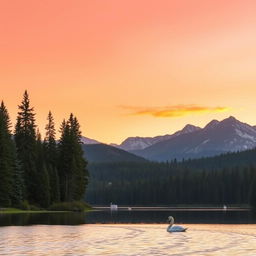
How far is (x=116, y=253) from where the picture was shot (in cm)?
3009

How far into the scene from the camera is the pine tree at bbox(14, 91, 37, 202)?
123 m

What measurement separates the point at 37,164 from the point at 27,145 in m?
4.94

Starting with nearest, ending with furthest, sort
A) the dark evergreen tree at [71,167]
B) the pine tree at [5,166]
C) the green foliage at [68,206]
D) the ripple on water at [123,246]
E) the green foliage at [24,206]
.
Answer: the ripple on water at [123,246]
the pine tree at [5,166]
the green foliage at [24,206]
the green foliage at [68,206]
the dark evergreen tree at [71,167]

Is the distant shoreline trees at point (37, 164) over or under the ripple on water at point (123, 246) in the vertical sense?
over

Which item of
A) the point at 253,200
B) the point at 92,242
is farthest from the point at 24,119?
the point at 92,242

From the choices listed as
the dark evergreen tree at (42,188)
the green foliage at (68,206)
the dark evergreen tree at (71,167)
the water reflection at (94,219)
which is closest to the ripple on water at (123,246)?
the water reflection at (94,219)

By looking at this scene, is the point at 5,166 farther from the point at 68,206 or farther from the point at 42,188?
the point at 68,206

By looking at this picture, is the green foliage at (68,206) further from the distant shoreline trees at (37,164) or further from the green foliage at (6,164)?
the green foliage at (6,164)

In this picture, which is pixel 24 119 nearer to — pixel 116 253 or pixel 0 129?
pixel 0 129

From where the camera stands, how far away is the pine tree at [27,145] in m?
123

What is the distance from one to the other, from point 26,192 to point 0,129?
16.1 meters

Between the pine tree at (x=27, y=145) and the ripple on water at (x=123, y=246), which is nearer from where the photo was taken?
the ripple on water at (x=123, y=246)

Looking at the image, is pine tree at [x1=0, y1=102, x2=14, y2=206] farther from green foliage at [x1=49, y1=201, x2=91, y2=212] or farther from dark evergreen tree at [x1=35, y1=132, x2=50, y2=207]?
green foliage at [x1=49, y1=201, x2=91, y2=212]

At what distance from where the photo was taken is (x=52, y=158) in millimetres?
140000
